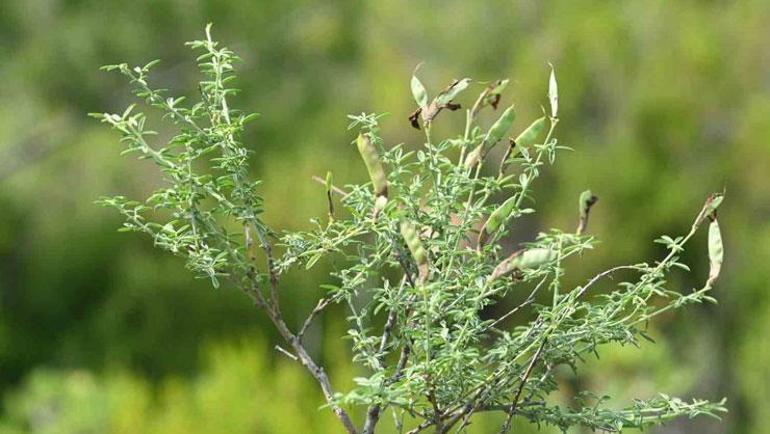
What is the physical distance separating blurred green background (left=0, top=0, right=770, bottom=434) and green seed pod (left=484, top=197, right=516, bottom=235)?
573cm

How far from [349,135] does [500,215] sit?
699 centimetres

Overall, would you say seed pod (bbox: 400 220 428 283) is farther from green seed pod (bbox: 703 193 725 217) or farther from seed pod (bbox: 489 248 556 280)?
green seed pod (bbox: 703 193 725 217)

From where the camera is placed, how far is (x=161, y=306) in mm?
8914

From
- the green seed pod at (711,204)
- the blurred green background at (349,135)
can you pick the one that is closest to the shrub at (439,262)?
the green seed pod at (711,204)

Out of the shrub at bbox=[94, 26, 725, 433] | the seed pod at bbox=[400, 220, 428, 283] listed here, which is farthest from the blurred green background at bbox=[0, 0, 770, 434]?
the seed pod at bbox=[400, 220, 428, 283]

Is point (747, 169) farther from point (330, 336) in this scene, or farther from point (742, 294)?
point (330, 336)

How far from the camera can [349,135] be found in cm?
815

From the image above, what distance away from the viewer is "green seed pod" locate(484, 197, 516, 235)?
1182 mm

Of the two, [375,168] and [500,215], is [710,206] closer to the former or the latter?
[500,215]

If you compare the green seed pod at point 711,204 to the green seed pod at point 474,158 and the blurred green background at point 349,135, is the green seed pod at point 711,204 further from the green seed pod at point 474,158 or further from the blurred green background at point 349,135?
the blurred green background at point 349,135

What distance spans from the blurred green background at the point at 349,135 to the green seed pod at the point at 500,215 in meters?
5.73

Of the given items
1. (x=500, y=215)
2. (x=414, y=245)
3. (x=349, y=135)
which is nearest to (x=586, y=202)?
(x=500, y=215)

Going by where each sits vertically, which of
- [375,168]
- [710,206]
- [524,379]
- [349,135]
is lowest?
[524,379]

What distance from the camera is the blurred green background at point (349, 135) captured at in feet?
23.4
